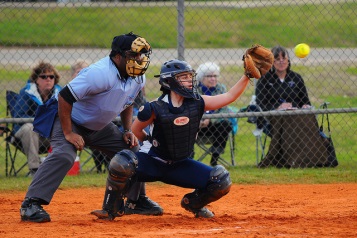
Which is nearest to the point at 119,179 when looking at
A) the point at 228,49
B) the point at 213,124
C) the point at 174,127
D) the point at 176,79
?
the point at 174,127

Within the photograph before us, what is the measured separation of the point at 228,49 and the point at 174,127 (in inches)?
352

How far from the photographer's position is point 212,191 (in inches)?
245

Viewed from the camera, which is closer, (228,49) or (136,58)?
(136,58)

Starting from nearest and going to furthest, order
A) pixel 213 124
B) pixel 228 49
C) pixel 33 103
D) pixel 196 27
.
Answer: pixel 33 103
pixel 213 124
pixel 228 49
pixel 196 27

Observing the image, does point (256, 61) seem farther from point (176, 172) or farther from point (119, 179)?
point (119, 179)

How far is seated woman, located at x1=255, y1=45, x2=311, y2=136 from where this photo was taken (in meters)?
9.65

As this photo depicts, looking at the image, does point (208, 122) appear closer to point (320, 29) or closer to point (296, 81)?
point (296, 81)

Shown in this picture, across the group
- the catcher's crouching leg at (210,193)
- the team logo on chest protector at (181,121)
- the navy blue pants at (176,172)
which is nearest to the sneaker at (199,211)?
the catcher's crouching leg at (210,193)

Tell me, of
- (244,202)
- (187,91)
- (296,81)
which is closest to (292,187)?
(244,202)

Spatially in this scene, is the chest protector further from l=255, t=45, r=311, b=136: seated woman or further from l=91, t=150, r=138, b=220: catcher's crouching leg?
l=255, t=45, r=311, b=136: seated woman

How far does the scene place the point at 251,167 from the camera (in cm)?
966

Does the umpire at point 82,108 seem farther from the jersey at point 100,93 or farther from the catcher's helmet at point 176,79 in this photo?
the catcher's helmet at point 176,79

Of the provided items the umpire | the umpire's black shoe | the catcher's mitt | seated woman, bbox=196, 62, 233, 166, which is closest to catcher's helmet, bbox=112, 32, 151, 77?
the umpire

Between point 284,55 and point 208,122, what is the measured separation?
1.24 meters
